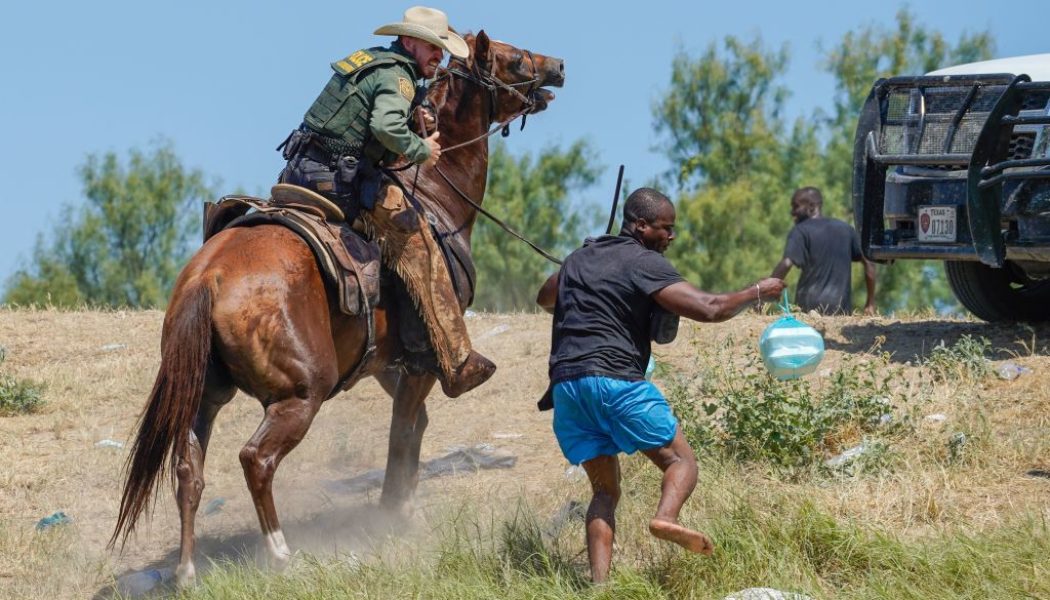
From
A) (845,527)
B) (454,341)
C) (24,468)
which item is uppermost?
(454,341)

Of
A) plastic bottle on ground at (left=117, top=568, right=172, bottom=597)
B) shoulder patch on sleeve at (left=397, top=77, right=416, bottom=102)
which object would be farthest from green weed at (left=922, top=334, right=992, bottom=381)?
plastic bottle on ground at (left=117, top=568, right=172, bottom=597)

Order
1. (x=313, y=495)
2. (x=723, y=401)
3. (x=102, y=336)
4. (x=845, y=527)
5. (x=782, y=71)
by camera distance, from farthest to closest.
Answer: (x=782, y=71) < (x=102, y=336) < (x=313, y=495) < (x=723, y=401) < (x=845, y=527)

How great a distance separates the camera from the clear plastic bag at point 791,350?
7.75 m

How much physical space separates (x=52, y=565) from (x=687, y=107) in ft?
111

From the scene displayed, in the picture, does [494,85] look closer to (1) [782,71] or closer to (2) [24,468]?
(2) [24,468]

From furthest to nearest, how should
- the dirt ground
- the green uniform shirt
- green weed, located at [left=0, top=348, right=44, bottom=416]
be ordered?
green weed, located at [left=0, top=348, right=44, bottom=416], the dirt ground, the green uniform shirt

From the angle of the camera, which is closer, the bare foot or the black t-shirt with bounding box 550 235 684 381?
the bare foot

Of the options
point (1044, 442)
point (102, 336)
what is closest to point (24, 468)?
point (102, 336)

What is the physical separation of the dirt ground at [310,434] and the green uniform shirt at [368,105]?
2017mm

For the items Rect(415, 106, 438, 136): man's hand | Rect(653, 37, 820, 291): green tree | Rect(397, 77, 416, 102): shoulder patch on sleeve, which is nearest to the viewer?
Rect(397, 77, 416, 102): shoulder patch on sleeve

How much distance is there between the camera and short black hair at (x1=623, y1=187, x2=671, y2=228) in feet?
20.7

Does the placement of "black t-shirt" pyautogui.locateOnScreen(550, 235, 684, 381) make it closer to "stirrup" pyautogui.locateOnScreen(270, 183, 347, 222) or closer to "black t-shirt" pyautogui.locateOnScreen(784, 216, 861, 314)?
"stirrup" pyautogui.locateOnScreen(270, 183, 347, 222)

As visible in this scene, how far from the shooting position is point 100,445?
10.2 meters

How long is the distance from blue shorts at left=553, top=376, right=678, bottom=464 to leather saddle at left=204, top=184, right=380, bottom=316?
160 cm
